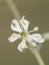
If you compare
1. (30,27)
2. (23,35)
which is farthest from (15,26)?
(30,27)

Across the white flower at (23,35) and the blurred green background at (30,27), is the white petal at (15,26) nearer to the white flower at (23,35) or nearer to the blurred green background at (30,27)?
the white flower at (23,35)

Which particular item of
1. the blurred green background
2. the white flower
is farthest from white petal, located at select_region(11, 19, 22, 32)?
the blurred green background

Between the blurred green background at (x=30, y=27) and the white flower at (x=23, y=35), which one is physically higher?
the blurred green background at (x=30, y=27)

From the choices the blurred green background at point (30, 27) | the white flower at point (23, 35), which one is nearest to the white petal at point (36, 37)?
the white flower at point (23, 35)

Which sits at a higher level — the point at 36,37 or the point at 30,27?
the point at 30,27

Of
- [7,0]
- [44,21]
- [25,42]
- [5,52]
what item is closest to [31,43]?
[25,42]

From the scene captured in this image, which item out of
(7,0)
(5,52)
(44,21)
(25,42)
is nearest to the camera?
(25,42)

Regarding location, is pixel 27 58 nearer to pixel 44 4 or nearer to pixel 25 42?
pixel 44 4

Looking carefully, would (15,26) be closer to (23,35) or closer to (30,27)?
(23,35)
